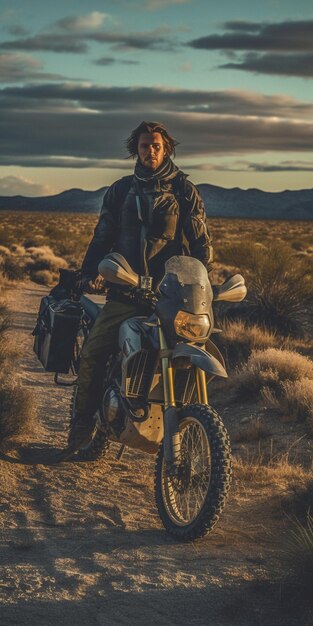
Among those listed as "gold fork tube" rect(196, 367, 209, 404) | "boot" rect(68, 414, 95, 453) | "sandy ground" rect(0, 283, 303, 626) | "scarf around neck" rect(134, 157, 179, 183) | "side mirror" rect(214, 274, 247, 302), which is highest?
"scarf around neck" rect(134, 157, 179, 183)

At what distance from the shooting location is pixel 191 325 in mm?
5664

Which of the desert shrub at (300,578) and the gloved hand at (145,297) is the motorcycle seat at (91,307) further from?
the desert shrub at (300,578)

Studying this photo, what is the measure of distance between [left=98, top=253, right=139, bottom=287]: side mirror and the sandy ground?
5.19 feet

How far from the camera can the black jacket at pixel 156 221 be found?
640cm

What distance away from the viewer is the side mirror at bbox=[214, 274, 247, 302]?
6.11 metres

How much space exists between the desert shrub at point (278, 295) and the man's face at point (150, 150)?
1017cm

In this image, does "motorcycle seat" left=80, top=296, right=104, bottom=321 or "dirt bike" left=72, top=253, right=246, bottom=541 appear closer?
"dirt bike" left=72, top=253, right=246, bottom=541

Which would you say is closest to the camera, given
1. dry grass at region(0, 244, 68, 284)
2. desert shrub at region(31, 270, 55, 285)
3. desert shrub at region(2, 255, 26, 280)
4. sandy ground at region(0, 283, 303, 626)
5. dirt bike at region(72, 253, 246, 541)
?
sandy ground at region(0, 283, 303, 626)

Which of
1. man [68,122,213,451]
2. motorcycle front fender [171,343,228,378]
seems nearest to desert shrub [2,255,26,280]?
man [68,122,213,451]

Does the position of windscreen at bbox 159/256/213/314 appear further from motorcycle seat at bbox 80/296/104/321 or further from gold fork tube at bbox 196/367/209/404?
motorcycle seat at bbox 80/296/104/321

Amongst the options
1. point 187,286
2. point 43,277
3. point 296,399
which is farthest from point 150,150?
point 43,277

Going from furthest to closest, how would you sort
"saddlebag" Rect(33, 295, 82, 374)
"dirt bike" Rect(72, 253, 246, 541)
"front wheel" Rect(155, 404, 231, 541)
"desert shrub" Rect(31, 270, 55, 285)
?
"desert shrub" Rect(31, 270, 55, 285) → "saddlebag" Rect(33, 295, 82, 374) → "dirt bike" Rect(72, 253, 246, 541) → "front wheel" Rect(155, 404, 231, 541)

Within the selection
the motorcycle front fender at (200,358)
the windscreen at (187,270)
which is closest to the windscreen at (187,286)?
the windscreen at (187,270)

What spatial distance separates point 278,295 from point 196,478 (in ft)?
39.1
